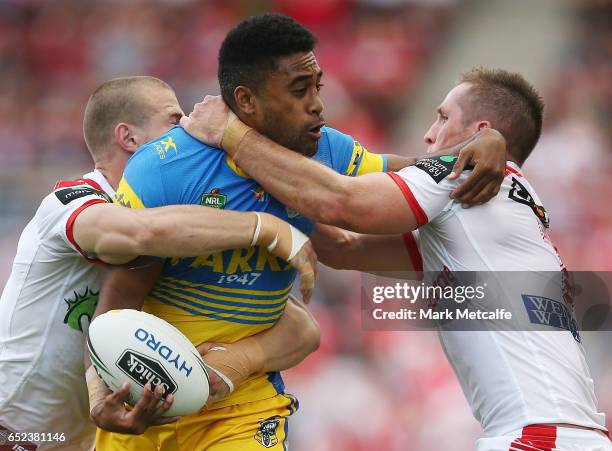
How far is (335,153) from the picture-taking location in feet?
15.7

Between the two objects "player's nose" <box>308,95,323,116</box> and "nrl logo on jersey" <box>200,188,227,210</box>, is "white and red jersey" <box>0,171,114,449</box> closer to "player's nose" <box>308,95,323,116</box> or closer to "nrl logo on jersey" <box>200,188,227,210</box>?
"nrl logo on jersey" <box>200,188,227,210</box>

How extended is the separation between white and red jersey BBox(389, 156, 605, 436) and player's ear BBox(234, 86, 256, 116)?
0.73 meters

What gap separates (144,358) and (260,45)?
146 centimetres

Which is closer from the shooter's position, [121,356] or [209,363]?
[121,356]

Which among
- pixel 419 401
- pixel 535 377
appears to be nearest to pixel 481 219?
pixel 535 377

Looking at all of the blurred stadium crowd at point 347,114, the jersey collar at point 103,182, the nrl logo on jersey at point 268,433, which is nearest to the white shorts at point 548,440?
the nrl logo on jersey at point 268,433

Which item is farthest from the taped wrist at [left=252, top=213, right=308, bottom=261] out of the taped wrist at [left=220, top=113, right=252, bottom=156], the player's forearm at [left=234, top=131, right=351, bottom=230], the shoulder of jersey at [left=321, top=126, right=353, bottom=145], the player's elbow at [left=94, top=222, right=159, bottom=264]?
the shoulder of jersey at [left=321, top=126, right=353, bottom=145]

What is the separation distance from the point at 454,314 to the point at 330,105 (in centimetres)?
733

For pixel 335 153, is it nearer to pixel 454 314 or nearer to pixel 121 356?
pixel 454 314

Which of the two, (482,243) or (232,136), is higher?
(232,136)

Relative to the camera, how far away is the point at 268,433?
14.6 ft

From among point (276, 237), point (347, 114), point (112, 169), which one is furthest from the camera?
point (347, 114)

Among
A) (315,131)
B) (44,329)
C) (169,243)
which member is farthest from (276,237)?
(44,329)

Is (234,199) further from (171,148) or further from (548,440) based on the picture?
(548,440)
